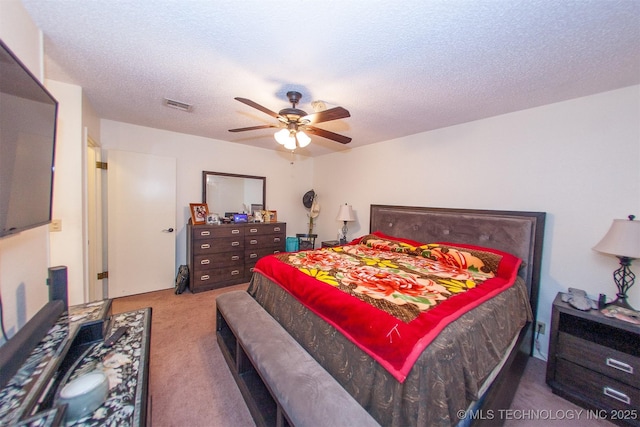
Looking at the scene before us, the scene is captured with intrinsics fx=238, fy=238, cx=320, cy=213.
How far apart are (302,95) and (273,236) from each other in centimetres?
263

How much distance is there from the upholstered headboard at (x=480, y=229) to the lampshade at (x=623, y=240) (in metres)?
0.49

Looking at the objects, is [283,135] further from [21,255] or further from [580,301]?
[580,301]

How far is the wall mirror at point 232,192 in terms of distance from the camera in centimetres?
402

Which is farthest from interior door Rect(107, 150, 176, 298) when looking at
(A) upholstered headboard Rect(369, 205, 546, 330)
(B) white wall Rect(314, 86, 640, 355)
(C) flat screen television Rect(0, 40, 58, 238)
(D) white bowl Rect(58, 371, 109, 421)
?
(B) white wall Rect(314, 86, 640, 355)

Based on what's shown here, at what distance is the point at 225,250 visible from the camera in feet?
12.3

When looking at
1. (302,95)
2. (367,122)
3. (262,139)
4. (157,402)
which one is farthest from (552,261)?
(262,139)

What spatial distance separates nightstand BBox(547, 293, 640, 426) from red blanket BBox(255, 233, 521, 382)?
0.49 metres

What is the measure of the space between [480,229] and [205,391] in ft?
9.88

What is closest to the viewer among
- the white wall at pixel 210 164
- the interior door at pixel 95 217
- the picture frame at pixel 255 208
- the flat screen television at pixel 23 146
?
the flat screen television at pixel 23 146

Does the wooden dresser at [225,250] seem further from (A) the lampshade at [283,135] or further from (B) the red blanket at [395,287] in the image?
(A) the lampshade at [283,135]

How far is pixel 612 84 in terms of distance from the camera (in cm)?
190

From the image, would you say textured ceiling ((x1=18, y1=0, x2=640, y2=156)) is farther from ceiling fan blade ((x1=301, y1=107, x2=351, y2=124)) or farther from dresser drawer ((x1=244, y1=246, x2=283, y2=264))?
dresser drawer ((x1=244, y1=246, x2=283, y2=264))

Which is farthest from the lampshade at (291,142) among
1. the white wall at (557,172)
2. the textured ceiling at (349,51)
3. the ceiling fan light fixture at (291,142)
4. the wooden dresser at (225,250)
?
the wooden dresser at (225,250)

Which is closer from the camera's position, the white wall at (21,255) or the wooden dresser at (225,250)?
the white wall at (21,255)
